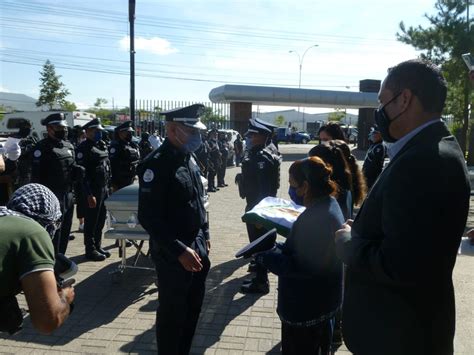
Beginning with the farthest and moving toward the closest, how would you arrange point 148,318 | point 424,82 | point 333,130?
point 333,130
point 148,318
point 424,82

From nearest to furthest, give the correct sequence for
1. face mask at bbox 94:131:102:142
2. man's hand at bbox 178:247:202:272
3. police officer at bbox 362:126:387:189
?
man's hand at bbox 178:247:202:272
face mask at bbox 94:131:102:142
police officer at bbox 362:126:387:189

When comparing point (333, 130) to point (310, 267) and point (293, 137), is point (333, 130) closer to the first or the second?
point (310, 267)

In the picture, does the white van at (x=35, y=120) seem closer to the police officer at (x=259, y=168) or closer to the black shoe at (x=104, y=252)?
the black shoe at (x=104, y=252)

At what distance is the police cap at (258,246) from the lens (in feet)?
8.28

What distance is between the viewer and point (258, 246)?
2.55 m

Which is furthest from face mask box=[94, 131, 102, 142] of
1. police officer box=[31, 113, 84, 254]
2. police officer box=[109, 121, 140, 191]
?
police officer box=[31, 113, 84, 254]

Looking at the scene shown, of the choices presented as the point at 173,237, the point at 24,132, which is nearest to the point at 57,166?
the point at 173,237

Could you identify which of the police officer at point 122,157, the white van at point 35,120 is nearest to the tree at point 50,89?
the white van at point 35,120

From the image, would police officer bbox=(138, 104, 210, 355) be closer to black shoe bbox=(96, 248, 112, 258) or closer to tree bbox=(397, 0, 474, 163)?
black shoe bbox=(96, 248, 112, 258)

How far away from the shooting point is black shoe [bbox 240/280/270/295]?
5070mm

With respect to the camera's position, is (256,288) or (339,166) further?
(256,288)

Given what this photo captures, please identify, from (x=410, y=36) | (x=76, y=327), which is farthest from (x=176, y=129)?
(x=410, y=36)

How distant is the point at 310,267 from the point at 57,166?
3945 mm

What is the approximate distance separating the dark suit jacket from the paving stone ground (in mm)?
929
